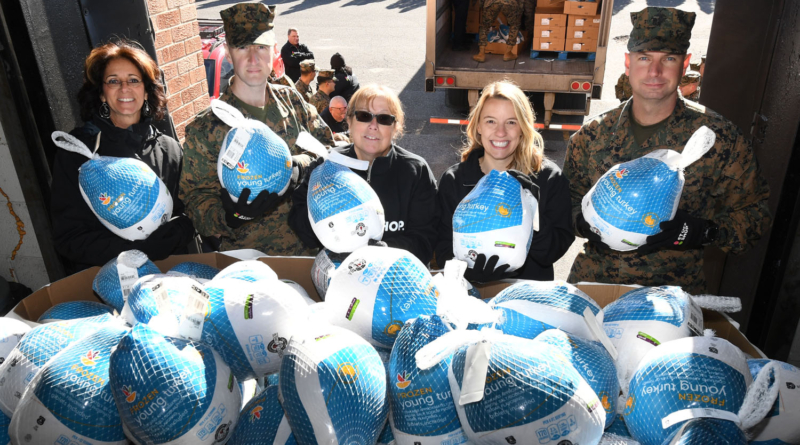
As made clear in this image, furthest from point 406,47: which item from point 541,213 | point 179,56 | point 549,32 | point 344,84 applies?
point 541,213

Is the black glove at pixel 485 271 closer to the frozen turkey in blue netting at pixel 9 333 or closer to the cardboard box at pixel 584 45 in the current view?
the frozen turkey in blue netting at pixel 9 333

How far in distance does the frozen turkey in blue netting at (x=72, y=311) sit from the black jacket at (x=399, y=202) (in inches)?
38.9

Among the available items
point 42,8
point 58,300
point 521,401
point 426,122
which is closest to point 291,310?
point 521,401

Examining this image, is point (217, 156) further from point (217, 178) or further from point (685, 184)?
point (685, 184)

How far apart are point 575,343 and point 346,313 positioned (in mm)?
820

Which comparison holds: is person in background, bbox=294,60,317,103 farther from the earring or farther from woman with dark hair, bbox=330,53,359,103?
the earring

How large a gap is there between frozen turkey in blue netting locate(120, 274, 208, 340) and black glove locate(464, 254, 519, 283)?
1138mm

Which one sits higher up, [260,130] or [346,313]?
[260,130]

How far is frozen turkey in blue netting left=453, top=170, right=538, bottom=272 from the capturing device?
2.35 metres

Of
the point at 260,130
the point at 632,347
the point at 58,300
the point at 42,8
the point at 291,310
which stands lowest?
the point at 58,300

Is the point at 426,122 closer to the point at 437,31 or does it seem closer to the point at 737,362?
the point at 437,31

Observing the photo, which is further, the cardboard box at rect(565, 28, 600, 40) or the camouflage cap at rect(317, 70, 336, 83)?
the cardboard box at rect(565, 28, 600, 40)

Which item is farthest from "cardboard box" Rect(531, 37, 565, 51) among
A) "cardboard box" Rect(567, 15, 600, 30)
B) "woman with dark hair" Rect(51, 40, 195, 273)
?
"woman with dark hair" Rect(51, 40, 195, 273)

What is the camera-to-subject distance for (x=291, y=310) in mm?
2033
